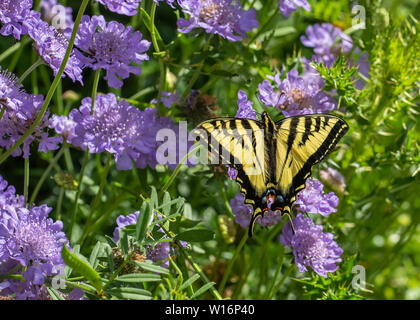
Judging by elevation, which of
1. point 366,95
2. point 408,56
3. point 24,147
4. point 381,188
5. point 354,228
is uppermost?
point 408,56

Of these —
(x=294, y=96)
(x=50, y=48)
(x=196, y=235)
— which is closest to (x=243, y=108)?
(x=294, y=96)

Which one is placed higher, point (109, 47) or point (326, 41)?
point (326, 41)

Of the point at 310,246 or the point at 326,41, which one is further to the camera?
the point at 326,41

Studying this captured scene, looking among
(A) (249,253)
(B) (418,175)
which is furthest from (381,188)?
(A) (249,253)

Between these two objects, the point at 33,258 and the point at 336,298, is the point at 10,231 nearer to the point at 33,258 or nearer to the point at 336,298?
the point at 33,258

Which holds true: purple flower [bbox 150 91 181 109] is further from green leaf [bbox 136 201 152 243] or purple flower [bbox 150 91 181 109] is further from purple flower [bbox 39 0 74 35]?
green leaf [bbox 136 201 152 243]

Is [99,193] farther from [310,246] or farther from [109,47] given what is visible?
[310,246]
